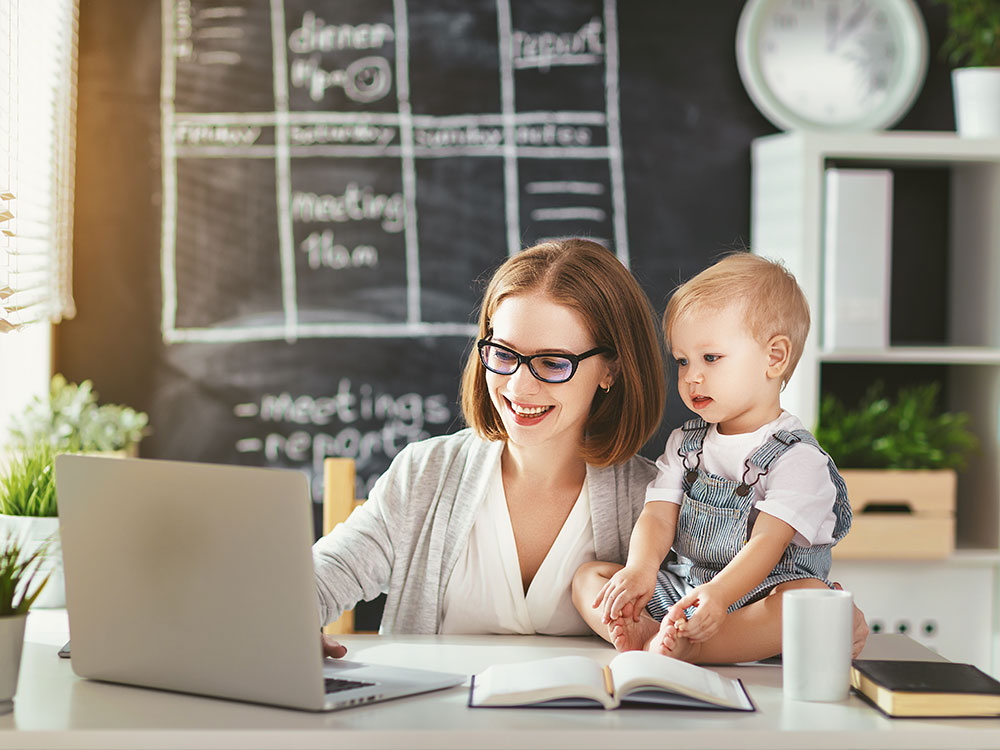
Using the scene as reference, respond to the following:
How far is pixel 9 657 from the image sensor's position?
3.33 ft

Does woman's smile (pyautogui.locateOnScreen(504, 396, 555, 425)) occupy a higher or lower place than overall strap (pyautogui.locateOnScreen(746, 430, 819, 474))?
higher

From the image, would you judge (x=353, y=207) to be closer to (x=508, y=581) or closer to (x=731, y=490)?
(x=508, y=581)

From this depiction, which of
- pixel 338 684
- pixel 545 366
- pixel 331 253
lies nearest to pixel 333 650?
pixel 338 684

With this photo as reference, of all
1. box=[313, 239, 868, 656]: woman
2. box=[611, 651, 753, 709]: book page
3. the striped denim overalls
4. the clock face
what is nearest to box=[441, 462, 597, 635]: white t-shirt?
box=[313, 239, 868, 656]: woman

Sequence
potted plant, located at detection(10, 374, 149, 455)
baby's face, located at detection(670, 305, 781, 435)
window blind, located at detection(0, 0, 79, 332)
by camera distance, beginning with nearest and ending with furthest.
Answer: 1. baby's face, located at detection(670, 305, 781, 435)
2. window blind, located at detection(0, 0, 79, 332)
3. potted plant, located at detection(10, 374, 149, 455)

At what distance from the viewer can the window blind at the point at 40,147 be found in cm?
208

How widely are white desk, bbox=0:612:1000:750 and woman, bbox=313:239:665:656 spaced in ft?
1.36

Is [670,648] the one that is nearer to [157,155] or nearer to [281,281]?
[281,281]

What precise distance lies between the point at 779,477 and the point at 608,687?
1.37 ft

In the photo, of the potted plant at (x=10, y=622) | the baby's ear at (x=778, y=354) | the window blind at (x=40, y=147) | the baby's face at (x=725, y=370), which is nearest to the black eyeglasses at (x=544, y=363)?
the baby's face at (x=725, y=370)

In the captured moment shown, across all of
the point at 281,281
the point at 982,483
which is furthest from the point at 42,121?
the point at 982,483

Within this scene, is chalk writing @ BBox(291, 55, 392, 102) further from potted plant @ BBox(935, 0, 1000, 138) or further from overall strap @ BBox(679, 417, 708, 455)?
overall strap @ BBox(679, 417, 708, 455)

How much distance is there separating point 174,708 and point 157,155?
2.01 meters

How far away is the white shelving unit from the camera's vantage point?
249 cm
